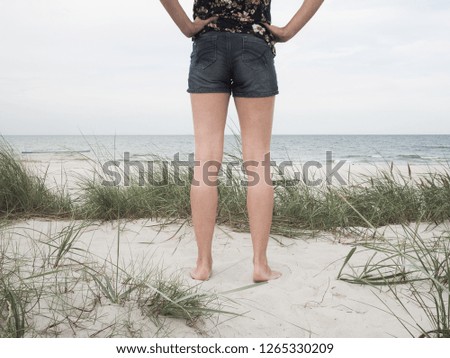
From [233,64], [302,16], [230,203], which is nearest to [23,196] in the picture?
[230,203]

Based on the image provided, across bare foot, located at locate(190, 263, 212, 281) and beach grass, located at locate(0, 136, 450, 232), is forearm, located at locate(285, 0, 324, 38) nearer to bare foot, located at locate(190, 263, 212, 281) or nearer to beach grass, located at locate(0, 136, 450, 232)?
bare foot, located at locate(190, 263, 212, 281)

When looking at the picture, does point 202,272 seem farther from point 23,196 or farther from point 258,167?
point 23,196

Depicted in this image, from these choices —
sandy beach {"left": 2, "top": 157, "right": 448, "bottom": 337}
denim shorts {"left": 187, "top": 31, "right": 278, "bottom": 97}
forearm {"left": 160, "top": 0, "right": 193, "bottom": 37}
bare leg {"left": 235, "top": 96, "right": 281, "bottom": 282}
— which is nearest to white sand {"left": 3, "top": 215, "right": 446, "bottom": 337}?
sandy beach {"left": 2, "top": 157, "right": 448, "bottom": 337}

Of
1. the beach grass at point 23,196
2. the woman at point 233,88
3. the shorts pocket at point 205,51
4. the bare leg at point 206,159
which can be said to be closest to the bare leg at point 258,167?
the woman at point 233,88

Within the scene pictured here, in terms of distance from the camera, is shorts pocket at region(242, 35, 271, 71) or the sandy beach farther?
shorts pocket at region(242, 35, 271, 71)

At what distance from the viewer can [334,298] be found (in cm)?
210

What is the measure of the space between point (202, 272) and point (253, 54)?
119 centimetres

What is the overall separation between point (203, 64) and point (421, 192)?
8.07 ft

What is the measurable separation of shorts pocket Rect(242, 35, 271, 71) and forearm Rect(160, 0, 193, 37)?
0.31 metres

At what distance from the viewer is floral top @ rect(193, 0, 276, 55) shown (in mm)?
2182

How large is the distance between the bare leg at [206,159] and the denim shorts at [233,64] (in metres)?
0.07

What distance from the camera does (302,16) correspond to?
231 centimetres
